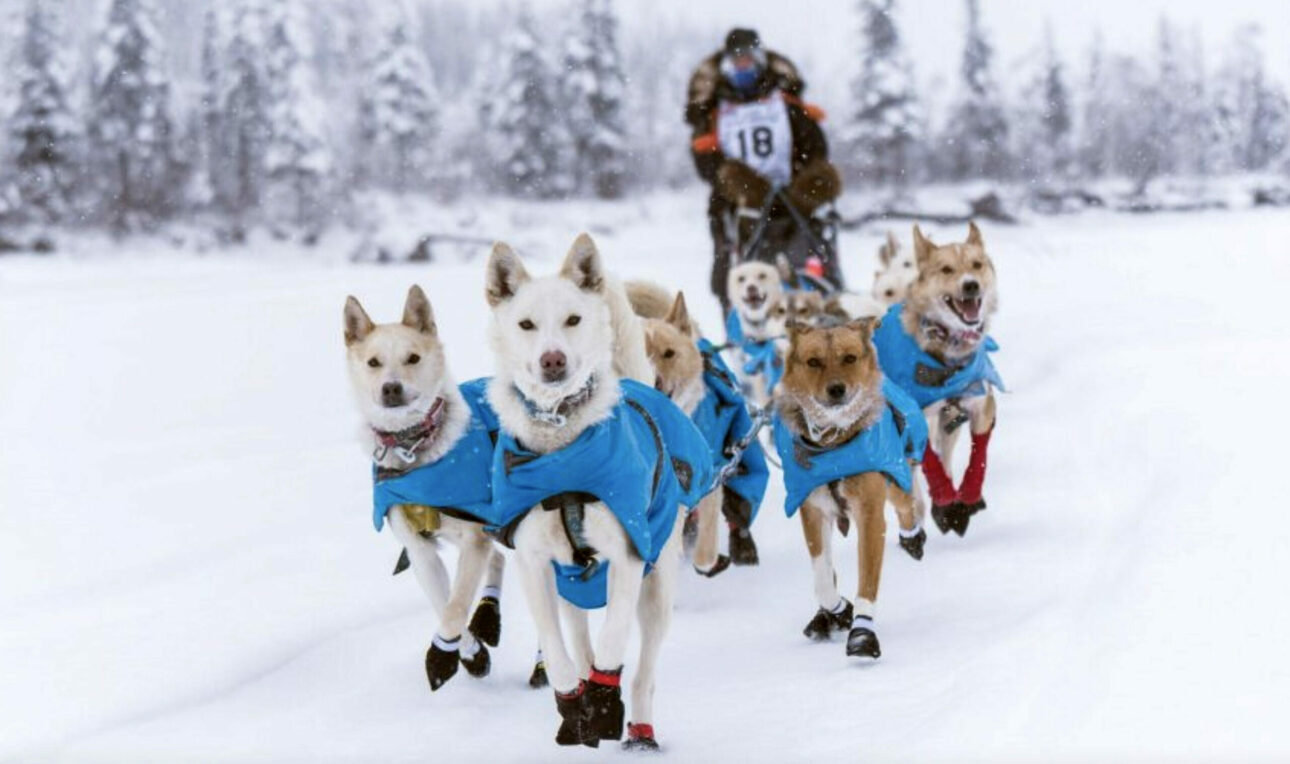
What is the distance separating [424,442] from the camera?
183 inches

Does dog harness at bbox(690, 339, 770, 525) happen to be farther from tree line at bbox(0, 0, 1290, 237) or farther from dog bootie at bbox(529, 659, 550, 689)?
tree line at bbox(0, 0, 1290, 237)

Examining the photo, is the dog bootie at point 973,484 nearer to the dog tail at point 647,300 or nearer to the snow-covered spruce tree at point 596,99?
the dog tail at point 647,300

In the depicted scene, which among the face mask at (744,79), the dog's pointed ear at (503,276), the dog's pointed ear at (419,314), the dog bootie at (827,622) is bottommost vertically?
the dog bootie at (827,622)

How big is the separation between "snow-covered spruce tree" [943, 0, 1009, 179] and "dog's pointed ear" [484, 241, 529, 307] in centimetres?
3840

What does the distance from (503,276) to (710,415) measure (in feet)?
7.60

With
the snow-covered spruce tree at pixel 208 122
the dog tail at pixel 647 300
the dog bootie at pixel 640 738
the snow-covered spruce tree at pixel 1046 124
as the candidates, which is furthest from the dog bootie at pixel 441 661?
the snow-covered spruce tree at pixel 1046 124

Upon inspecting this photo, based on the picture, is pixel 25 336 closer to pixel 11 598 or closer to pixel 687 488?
pixel 11 598

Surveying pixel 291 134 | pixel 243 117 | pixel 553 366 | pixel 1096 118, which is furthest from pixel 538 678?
pixel 1096 118

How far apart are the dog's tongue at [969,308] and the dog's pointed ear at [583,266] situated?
296 centimetres

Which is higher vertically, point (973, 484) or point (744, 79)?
point (744, 79)

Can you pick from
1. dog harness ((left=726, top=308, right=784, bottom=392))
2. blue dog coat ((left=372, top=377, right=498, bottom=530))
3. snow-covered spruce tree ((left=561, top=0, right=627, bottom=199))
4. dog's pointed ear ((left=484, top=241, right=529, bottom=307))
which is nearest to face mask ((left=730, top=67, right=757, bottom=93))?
dog harness ((left=726, top=308, right=784, bottom=392))

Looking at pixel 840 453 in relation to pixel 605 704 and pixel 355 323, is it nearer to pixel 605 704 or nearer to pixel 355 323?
pixel 605 704

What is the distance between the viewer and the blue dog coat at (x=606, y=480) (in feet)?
12.0

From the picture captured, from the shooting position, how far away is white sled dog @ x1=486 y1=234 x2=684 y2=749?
366 centimetres
